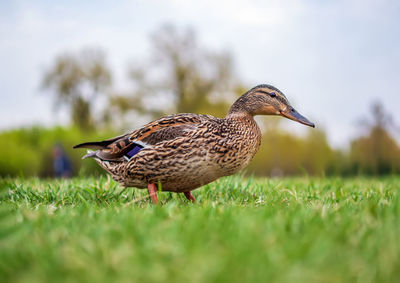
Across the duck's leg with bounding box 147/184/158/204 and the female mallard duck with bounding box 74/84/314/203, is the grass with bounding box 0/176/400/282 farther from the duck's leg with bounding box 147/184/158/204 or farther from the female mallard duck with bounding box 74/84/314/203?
the duck's leg with bounding box 147/184/158/204

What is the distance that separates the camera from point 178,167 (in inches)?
141

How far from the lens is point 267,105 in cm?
406

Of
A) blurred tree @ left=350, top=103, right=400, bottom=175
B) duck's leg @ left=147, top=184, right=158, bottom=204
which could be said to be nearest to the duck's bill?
duck's leg @ left=147, top=184, right=158, bottom=204

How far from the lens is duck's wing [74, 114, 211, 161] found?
375 centimetres

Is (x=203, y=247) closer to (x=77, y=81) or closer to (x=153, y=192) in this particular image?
(x=153, y=192)

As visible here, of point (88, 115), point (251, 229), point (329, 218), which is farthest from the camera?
point (88, 115)

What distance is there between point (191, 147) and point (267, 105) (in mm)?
1045

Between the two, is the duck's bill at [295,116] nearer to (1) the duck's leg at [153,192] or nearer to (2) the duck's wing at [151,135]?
(2) the duck's wing at [151,135]

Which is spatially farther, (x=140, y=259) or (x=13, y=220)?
(x=13, y=220)

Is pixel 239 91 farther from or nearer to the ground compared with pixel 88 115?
farther from the ground

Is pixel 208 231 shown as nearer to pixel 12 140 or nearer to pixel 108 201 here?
pixel 108 201

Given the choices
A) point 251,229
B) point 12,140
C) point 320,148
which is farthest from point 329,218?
point 320,148

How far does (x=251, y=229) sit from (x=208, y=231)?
226mm

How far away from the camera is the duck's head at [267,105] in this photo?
13.3ft
